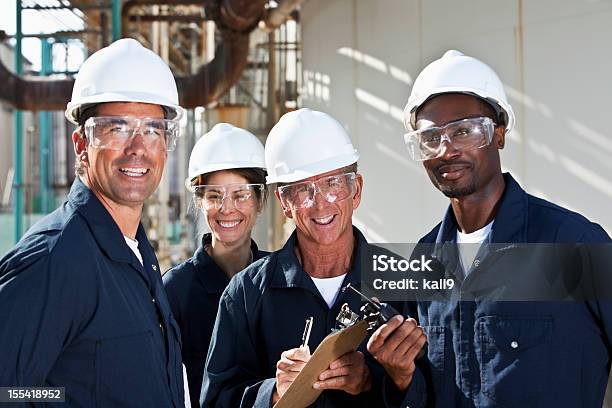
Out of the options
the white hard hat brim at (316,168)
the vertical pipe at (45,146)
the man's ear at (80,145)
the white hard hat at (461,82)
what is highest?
the vertical pipe at (45,146)

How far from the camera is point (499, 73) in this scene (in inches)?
145

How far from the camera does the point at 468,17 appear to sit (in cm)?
386

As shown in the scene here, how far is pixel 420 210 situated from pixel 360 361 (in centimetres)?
261

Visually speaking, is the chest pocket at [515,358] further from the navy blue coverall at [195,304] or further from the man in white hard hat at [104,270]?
the navy blue coverall at [195,304]

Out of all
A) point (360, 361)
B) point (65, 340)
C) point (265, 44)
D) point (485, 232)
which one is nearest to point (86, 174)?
point (65, 340)

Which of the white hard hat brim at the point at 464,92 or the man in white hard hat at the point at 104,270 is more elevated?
the white hard hat brim at the point at 464,92

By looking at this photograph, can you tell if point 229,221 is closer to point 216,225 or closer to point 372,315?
point 216,225

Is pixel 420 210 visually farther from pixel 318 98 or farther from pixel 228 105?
pixel 228 105

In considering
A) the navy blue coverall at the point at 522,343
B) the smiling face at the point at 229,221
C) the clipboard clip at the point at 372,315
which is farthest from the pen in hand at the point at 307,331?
the smiling face at the point at 229,221

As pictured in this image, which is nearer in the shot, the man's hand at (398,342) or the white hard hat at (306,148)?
the man's hand at (398,342)

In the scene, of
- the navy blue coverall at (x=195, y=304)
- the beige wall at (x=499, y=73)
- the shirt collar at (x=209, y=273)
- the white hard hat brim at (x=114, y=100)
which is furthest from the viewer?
the beige wall at (x=499, y=73)

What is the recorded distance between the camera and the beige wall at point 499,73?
3299 mm

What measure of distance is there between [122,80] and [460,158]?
843 millimetres

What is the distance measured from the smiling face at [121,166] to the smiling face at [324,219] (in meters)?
0.45
